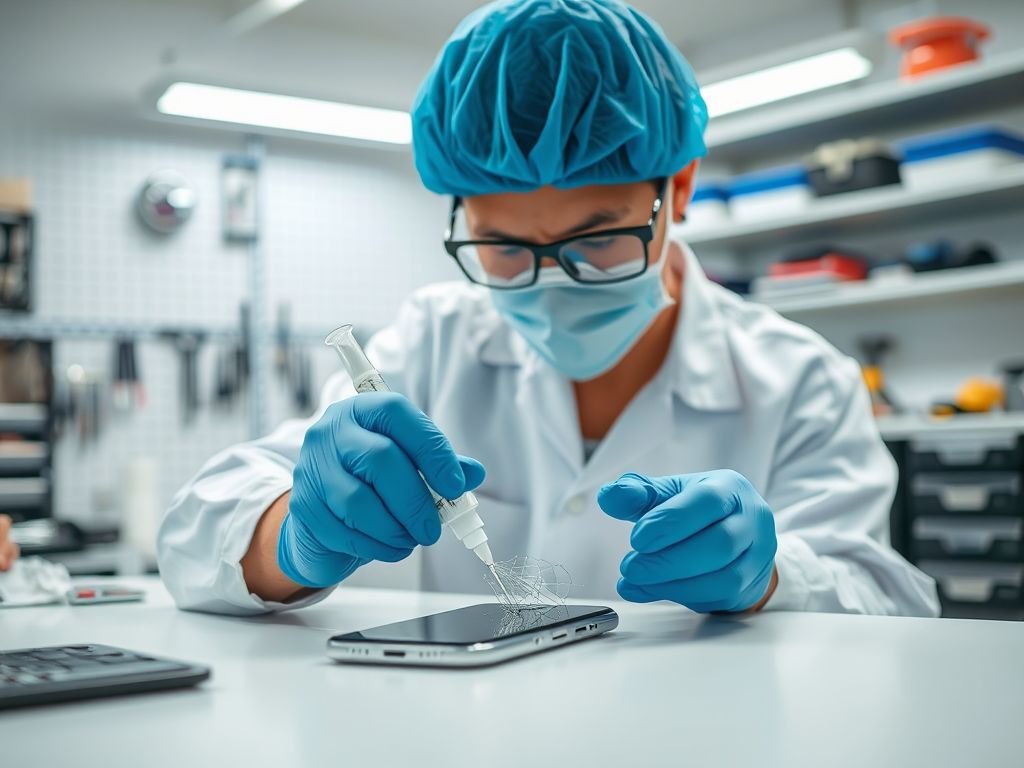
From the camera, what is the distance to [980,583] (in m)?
2.74

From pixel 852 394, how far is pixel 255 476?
88 centimetres

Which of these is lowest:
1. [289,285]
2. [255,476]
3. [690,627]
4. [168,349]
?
[690,627]

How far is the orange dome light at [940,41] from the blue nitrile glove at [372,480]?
108 inches

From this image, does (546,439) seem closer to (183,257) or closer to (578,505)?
(578,505)

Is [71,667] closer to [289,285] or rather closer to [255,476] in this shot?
[255,476]

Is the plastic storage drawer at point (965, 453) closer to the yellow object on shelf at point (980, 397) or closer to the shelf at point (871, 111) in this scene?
the yellow object on shelf at point (980, 397)

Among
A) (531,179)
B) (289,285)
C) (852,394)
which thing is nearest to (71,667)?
(531,179)

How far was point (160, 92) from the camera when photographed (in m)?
2.79

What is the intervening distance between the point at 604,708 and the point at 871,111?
315 centimetres

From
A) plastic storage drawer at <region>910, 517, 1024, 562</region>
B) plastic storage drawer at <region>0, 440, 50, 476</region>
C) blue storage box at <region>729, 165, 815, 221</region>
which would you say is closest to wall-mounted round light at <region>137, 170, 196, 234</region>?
plastic storage drawer at <region>0, 440, 50, 476</region>

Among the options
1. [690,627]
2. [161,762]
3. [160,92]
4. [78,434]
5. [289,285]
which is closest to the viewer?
[161,762]

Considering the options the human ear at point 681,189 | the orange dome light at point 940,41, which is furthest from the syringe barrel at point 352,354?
the orange dome light at point 940,41

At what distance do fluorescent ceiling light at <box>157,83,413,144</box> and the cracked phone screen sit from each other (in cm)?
189

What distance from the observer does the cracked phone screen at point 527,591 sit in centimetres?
82
